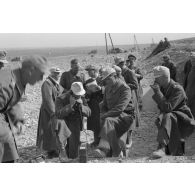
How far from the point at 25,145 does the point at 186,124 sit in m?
2.78

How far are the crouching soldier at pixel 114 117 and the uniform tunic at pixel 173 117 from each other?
0.50 metres

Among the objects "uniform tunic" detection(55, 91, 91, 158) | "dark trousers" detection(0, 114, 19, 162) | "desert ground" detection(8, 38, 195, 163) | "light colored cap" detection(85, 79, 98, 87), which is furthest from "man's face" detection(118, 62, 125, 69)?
"dark trousers" detection(0, 114, 19, 162)

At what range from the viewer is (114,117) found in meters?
6.91

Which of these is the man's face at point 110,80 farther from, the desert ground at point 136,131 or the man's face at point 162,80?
the desert ground at point 136,131

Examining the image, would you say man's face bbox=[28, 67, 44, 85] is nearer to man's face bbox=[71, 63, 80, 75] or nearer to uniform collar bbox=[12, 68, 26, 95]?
uniform collar bbox=[12, 68, 26, 95]

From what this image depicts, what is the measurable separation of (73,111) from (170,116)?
4.94ft

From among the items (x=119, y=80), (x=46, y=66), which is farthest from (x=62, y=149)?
(x=46, y=66)

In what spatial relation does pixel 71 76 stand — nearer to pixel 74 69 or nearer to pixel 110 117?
pixel 74 69

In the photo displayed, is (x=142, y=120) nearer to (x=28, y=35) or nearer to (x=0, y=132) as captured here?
(x=28, y=35)

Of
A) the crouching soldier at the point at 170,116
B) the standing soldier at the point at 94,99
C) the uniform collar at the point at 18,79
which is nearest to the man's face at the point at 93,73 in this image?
the standing soldier at the point at 94,99

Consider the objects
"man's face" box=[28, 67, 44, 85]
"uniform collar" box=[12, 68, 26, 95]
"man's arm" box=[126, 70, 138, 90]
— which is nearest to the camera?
"uniform collar" box=[12, 68, 26, 95]

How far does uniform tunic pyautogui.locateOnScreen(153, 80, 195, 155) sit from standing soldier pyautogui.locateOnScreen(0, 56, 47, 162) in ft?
7.41

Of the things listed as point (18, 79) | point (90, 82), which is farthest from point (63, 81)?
point (18, 79)

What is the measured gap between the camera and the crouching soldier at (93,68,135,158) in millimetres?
6770
